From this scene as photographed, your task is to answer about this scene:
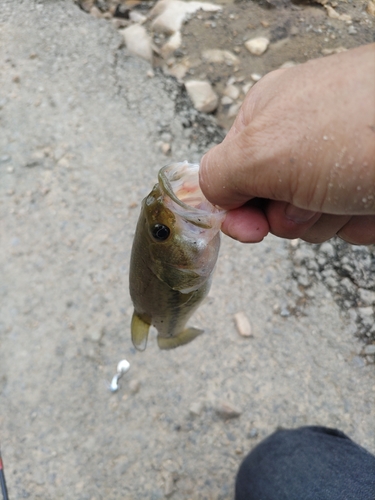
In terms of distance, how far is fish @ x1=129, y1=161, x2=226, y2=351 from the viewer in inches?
54.7

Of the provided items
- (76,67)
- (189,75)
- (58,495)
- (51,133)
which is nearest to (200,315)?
(58,495)

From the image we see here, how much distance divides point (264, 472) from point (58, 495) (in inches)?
42.9

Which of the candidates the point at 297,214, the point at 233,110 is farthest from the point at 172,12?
the point at 297,214

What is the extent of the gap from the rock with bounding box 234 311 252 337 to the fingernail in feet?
3.97

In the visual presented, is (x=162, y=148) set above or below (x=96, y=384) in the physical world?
above

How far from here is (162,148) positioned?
10.0 ft

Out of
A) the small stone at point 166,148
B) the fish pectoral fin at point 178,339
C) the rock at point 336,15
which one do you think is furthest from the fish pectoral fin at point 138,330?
the rock at point 336,15

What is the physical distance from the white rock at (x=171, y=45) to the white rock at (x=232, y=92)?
66 centimetres

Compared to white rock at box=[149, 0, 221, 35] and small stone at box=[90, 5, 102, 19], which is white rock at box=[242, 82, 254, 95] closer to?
white rock at box=[149, 0, 221, 35]

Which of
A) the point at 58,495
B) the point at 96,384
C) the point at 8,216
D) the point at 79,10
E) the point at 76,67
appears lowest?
the point at 58,495

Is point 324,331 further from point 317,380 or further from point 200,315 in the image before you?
point 200,315

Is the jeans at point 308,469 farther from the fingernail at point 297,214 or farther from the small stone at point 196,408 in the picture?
the fingernail at point 297,214

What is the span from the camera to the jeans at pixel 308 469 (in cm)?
176

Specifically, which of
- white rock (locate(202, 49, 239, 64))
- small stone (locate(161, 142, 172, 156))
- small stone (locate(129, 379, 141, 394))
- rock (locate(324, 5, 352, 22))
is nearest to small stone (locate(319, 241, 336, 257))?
small stone (locate(161, 142, 172, 156))
